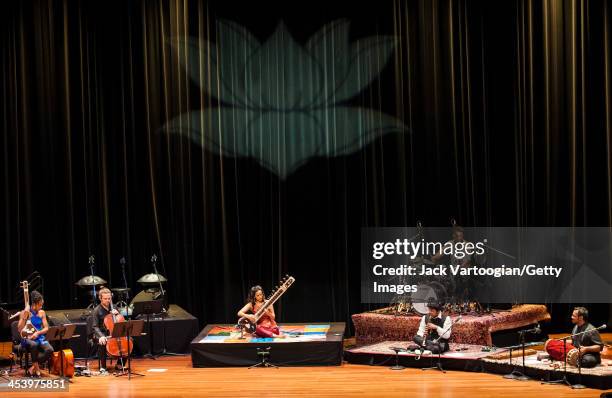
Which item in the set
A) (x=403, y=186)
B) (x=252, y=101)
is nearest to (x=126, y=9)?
(x=252, y=101)

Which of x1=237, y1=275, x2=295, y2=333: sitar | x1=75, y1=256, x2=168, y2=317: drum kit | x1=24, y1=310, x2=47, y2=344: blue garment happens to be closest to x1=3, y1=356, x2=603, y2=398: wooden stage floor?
x1=24, y1=310, x2=47, y2=344: blue garment

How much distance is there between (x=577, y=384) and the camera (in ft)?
34.9

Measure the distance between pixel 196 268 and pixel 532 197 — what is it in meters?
5.18

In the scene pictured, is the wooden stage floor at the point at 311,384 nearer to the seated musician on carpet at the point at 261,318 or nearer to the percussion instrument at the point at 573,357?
the percussion instrument at the point at 573,357

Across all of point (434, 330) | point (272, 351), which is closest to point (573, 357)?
point (434, 330)

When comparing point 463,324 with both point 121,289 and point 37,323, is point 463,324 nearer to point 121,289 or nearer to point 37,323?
point 121,289

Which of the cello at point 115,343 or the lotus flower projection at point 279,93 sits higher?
the lotus flower projection at point 279,93

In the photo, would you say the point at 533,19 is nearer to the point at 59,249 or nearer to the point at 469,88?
the point at 469,88

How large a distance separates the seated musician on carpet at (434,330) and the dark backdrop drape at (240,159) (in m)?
2.91

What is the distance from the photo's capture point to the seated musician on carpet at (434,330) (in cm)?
1205

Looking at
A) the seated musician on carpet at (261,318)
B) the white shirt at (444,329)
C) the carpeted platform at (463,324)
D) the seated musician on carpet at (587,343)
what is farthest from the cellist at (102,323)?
the seated musician on carpet at (587,343)

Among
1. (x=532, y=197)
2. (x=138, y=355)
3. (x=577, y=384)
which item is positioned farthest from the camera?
(x=532, y=197)

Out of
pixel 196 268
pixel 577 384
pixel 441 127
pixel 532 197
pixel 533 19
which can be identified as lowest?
pixel 577 384

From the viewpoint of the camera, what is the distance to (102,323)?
1215cm
